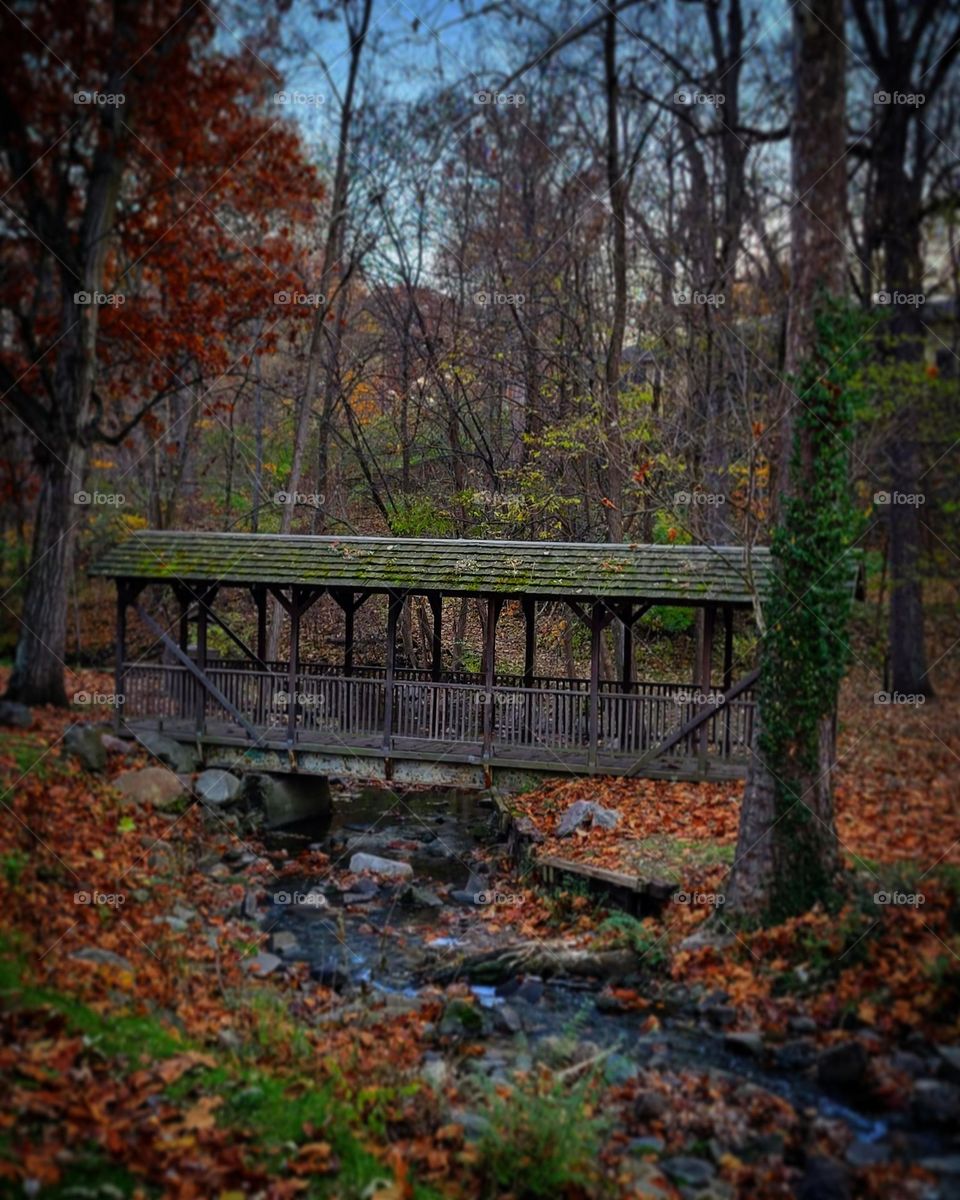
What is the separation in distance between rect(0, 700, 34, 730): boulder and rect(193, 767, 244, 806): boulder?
5.97 metres

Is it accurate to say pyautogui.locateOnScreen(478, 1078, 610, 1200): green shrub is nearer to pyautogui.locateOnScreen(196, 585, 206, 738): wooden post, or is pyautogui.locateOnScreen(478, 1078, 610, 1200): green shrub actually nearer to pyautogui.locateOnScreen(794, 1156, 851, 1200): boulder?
pyautogui.locateOnScreen(794, 1156, 851, 1200): boulder

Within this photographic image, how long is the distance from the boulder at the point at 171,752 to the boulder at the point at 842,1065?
8791mm

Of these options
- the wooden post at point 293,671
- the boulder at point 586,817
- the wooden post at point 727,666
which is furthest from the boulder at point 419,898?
the wooden post at point 727,666

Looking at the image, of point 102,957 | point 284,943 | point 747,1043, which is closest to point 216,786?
point 284,943

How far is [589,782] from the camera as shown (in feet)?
40.9

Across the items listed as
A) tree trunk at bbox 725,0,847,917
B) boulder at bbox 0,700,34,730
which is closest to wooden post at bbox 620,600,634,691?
tree trunk at bbox 725,0,847,917

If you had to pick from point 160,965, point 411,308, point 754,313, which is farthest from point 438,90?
point 160,965

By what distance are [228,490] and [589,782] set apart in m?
11.7

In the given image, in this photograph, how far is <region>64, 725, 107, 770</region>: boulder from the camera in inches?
284

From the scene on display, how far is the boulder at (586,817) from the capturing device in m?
11.2

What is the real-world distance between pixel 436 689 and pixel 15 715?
732cm

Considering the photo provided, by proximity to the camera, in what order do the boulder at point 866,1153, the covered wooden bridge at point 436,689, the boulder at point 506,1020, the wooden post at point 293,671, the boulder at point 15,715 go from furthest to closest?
1. the wooden post at point 293,671
2. the covered wooden bridge at point 436,689
3. the boulder at point 506,1020
4. the boulder at point 15,715
5. the boulder at point 866,1153

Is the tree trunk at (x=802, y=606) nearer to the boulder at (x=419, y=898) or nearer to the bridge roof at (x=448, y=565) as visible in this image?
the bridge roof at (x=448, y=565)

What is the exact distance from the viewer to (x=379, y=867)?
11.9 metres
